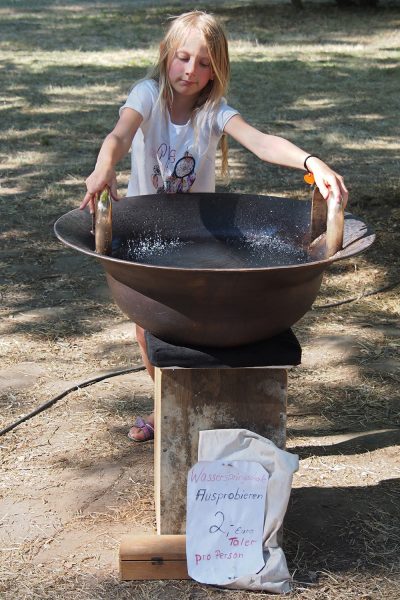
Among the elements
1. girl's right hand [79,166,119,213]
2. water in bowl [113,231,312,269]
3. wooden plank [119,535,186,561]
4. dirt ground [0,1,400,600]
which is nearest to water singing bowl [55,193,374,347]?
water in bowl [113,231,312,269]

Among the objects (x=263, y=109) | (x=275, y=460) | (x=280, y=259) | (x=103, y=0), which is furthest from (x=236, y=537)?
(x=103, y=0)

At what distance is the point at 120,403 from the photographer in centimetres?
359

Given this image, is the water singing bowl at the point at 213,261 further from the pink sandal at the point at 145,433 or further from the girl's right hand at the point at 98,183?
the pink sandal at the point at 145,433

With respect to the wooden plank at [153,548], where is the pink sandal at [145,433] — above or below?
below

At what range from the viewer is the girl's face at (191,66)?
2.76m

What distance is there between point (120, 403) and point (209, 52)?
144 cm

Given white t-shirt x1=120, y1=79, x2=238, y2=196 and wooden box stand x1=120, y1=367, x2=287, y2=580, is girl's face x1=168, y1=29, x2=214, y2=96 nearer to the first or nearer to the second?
white t-shirt x1=120, y1=79, x2=238, y2=196

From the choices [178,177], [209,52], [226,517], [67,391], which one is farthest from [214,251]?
[67,391]

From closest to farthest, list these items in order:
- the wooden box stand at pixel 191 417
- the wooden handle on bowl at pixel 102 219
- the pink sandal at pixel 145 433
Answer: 1. the wooden handle on bowl at pixel 102 219
2. the wooden box stand at pixel 191 417
3. the pink sandal at pixel 145 433

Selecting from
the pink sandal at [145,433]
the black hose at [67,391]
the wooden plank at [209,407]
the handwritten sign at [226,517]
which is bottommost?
the black hose at [67,391]

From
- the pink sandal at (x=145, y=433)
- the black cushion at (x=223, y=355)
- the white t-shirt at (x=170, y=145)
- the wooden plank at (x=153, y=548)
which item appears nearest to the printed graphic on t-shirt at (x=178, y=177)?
the white t-shirt at (x=170, y=145)

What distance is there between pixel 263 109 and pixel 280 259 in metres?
5.88

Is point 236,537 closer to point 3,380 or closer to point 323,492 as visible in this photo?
point 323,492

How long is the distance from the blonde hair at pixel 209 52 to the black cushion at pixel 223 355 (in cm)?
87
